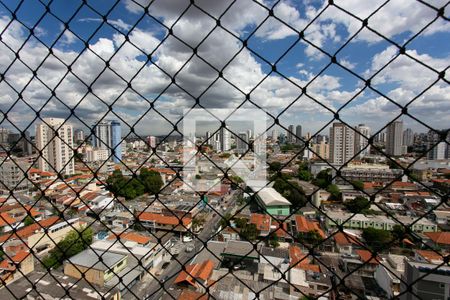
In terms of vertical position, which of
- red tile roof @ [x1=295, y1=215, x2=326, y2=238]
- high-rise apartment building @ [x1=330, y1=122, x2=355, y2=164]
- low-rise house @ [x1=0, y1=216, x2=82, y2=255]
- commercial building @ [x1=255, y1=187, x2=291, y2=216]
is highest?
high-rise apartment building @ [x1=330, y1=122, x2=355, y2=164]

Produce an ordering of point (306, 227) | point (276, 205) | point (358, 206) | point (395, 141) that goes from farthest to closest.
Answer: point (395, 141) → point (276, 205) → point (306, 227) → point (358, 206)

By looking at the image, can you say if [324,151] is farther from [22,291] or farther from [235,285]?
[22,291]

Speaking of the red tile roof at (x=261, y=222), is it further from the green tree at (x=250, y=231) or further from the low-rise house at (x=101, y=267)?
the low-rise house at (x=101, y=267)

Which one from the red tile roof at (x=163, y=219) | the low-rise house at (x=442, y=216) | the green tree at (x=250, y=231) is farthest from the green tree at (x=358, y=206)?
the red tile roof at (x=163, y=219)

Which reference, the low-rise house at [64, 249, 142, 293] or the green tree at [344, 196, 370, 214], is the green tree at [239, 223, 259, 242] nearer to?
the green tree at [344, 196, 370, 214]

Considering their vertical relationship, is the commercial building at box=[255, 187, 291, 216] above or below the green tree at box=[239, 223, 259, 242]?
above

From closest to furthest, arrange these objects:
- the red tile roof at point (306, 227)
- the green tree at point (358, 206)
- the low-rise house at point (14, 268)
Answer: the green tree at point (358, 206) → the low-rise house at point (14, 268) → the red tile roof at point (306, 227)

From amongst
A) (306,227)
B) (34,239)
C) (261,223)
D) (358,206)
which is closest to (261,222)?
(261,223)

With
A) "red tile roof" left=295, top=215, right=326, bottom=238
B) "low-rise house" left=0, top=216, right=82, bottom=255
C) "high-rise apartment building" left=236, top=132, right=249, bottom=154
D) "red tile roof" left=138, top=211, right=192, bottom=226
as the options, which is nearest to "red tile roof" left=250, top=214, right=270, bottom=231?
"red tile roof" left=295, top=215, right=326, bottom=238

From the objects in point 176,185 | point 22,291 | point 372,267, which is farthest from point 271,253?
point 176,185


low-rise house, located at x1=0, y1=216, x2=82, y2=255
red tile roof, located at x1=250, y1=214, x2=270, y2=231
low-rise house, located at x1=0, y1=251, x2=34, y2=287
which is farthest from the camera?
red tile roof, located at x1=250, y1=214, x2=270, y2=231

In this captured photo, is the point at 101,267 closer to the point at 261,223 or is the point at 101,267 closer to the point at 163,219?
the point at 163,219
